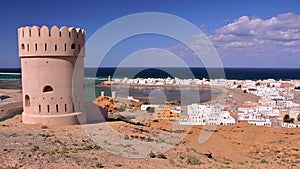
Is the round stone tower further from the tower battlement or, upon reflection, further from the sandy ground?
the sandy ground

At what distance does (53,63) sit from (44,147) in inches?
183

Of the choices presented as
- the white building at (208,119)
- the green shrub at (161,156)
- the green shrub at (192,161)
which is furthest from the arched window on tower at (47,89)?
the white building at (208,119)

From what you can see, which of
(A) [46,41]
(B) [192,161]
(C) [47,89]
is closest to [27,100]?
(C) [47,89]

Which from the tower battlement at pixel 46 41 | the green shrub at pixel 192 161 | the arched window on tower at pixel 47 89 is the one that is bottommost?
the green shrub at pixel 192 161

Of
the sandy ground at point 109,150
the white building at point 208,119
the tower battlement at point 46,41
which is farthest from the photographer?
the white building at point 208,119

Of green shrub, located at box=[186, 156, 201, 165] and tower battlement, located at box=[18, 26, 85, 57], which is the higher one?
tower battlement, located at box=[18, 26, 85, 57]

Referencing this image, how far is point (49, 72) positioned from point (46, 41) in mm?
1331

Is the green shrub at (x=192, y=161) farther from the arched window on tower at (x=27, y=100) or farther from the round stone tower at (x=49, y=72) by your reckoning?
the arched window on tower at (x=27, y=100)

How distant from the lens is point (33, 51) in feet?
41.2

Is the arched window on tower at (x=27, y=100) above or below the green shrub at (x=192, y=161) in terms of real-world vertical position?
above

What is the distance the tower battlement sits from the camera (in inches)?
491

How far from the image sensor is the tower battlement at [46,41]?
1248 cm

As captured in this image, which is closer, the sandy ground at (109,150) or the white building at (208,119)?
the sandy ground at (109,150)

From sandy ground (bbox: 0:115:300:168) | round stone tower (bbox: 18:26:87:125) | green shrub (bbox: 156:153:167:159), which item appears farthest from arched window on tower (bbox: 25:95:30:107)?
green shrub (bbox: 156:153:167:159)
